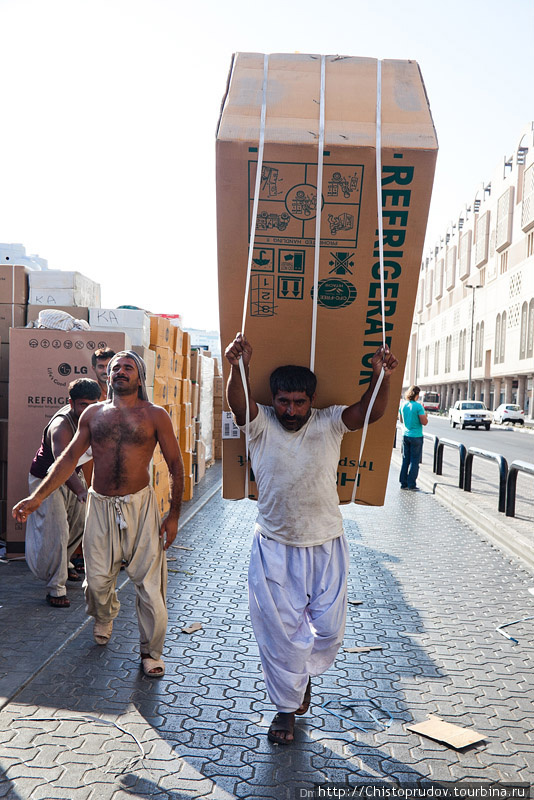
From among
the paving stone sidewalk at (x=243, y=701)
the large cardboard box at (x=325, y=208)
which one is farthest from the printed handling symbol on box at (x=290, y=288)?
the paving stone sidewalk at (x=243, y=701)

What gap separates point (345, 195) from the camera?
335 cm

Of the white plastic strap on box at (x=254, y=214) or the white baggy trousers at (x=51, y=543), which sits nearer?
the white plastic strap on box at (x=254, y=214)

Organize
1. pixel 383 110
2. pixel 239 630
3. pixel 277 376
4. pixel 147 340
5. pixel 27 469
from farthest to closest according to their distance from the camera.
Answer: pixel 147 340 → pixel 27 469 → pixel 239 630 → pixel 277 376 → pixel 383 110

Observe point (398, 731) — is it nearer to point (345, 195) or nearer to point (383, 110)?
point (345, 195)

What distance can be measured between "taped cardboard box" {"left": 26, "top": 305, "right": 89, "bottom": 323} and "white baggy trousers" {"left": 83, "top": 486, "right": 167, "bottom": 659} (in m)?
4.04

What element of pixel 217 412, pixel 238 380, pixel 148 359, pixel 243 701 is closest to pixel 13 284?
pixel 148 359

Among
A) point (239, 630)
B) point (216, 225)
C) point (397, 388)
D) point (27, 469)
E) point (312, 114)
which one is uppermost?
point (312, 114)

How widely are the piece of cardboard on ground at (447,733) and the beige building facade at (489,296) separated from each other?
56.2 meters

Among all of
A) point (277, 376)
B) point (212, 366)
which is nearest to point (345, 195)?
point (277, 376)

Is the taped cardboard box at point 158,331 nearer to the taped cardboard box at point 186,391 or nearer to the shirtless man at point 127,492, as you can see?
the taped cardboard box at point 186,391

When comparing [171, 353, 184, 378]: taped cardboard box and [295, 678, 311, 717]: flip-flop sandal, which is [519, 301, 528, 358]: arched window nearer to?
[171, 353, 184, 378]: taped cardboard box

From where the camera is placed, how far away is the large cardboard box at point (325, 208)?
322 cm

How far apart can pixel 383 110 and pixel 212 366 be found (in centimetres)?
1299

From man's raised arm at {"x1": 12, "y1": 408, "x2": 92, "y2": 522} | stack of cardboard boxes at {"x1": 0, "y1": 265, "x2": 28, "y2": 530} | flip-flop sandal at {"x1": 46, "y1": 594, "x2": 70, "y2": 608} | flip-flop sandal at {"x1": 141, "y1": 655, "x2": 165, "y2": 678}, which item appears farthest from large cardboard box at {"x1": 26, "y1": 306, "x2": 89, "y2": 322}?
flip-flop sandal at {"x1": 141, "y1": 655, "x2": 165, "y2": 678}
